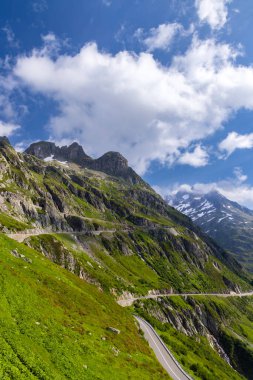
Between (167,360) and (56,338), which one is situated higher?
(56,338)

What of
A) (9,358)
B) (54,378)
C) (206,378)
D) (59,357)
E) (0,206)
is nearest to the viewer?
(9,358)

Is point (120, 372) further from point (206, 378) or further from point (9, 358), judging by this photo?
point (206, 378)

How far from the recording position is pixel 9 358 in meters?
27.6

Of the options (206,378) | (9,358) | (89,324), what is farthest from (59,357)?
(206,378)

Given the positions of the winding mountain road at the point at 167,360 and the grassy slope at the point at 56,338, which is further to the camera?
the winding mountain road at the point at 167,360

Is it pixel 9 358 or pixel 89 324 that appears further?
pixel 89 324

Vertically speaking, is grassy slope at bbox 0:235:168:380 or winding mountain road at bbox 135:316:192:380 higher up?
grassy slope at bbox 0:235:168:380

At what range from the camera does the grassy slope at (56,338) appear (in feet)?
98.0

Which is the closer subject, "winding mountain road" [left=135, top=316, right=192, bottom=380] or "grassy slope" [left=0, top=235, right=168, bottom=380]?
"grassy slope" [left=0, top=235, right=168, bottom=380]

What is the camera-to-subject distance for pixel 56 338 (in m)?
37.9

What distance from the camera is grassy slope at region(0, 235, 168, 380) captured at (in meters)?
29.9

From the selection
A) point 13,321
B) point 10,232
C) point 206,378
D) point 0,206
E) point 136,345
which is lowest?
point 206,378

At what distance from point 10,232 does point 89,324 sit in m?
97.6

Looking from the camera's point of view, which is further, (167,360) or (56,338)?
(167,360)
